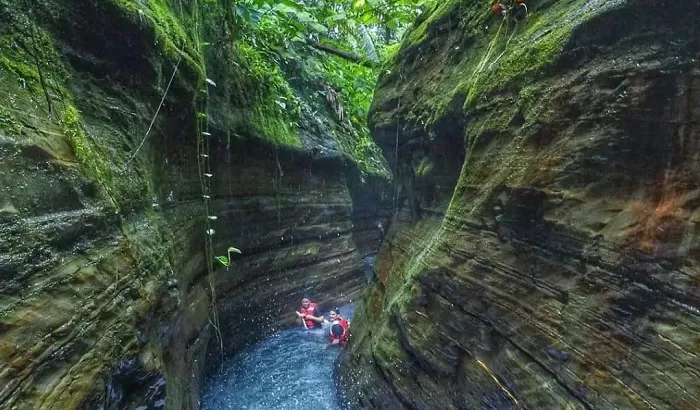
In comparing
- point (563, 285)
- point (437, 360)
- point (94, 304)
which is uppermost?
point (563, 285)

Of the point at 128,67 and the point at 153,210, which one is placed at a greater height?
the point at 128,67

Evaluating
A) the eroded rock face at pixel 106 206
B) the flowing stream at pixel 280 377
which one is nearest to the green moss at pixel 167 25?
the eroded rock face at pixel 106 206

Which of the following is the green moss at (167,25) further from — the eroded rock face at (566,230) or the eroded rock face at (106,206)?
the eroded rock face at (566,230)

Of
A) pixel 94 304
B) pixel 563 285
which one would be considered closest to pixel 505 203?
pixel 563 285

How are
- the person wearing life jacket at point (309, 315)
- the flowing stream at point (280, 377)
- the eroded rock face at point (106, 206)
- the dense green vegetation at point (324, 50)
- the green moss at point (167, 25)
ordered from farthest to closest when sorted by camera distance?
the person wearing life jacket at point (309, 315) → the dense green vegetation at point (324, 50) → the flowing stream at point (280, 377) → the green moss at point (167, 25) → the eroded rock face at point (106, 206)

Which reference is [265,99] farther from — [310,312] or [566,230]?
[566,230]

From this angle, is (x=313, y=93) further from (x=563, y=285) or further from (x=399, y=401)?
(x=563, y=285)
